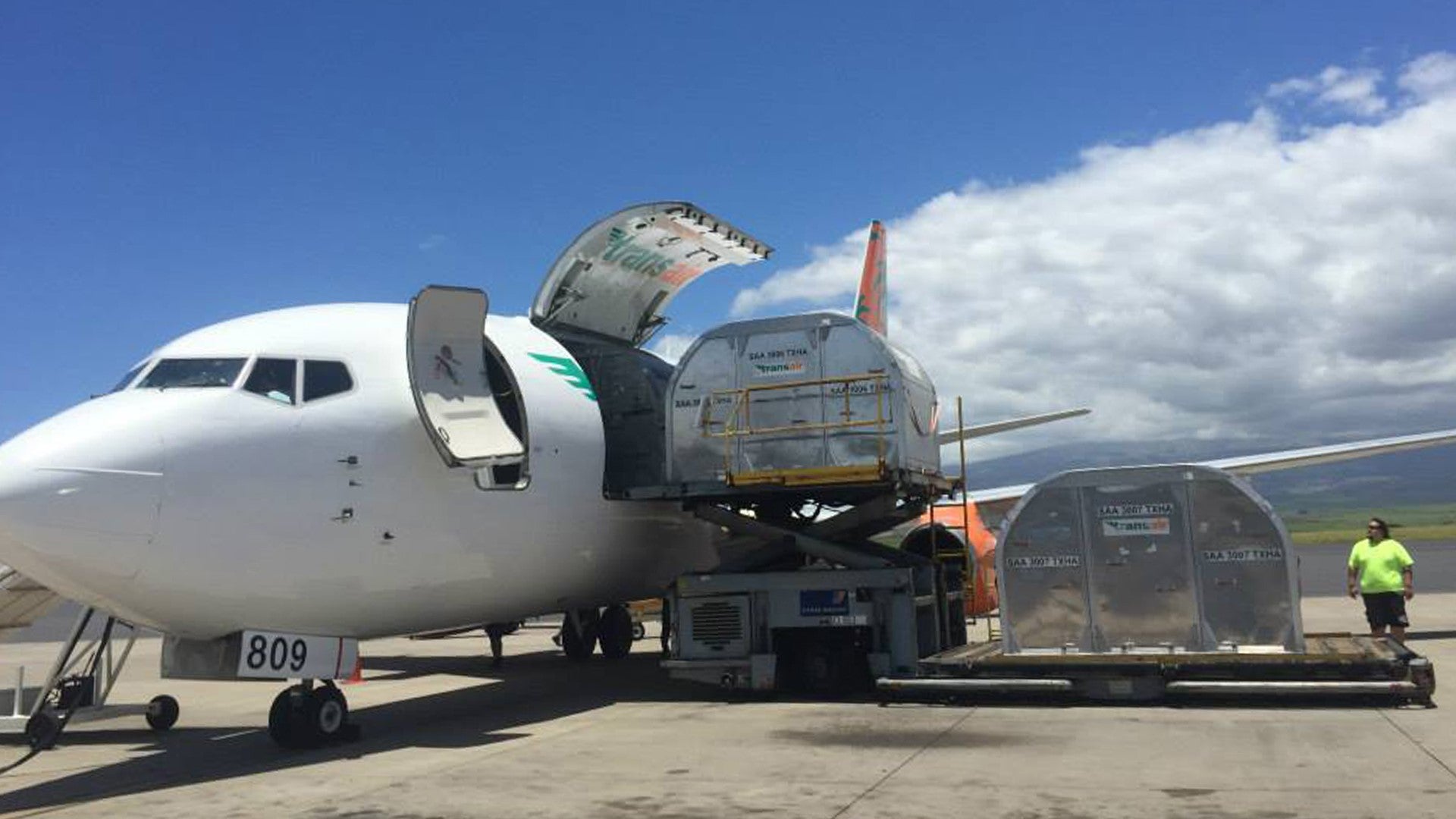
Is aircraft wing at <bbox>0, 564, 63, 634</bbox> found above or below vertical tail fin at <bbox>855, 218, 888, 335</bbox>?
below

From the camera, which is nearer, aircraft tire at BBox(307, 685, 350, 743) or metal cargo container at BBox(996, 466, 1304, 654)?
aircraft tire at BBox(307, 685, 350, 743)

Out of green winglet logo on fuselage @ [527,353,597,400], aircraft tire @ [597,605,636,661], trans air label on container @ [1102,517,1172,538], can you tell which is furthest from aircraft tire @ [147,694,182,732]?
trans air label on container @ [1102,517,1172,538]

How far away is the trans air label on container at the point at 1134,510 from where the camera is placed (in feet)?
41.1

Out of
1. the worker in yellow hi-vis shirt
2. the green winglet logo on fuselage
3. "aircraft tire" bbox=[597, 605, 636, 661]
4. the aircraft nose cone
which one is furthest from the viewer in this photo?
"aircraft tire" bbox=[597, 605, 636, 661]

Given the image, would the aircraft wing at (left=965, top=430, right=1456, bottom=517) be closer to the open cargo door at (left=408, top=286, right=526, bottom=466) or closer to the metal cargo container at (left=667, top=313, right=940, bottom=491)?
the metal cargo container at (left=667, top=313, right=940, bottom=491)

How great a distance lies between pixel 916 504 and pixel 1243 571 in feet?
17.2

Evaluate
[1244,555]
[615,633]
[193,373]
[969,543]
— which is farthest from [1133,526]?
[615,633]

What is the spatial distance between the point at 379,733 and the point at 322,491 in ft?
10.1

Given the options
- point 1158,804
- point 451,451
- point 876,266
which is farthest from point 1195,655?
point 876,266

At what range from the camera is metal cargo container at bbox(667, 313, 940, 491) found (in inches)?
539

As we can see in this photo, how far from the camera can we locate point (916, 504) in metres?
16.7

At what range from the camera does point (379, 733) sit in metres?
12.0

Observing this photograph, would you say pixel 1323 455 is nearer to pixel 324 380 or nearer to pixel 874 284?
pixel 874 284

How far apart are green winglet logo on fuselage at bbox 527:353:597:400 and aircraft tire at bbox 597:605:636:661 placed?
7.27m
